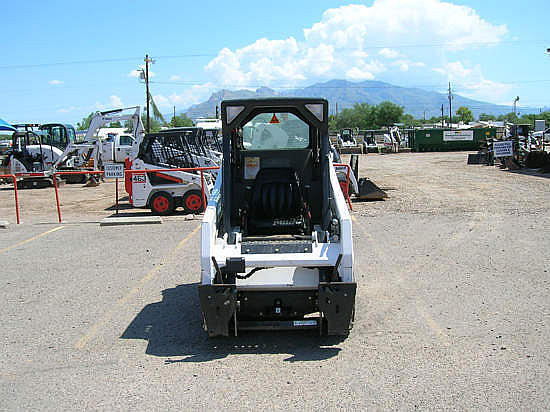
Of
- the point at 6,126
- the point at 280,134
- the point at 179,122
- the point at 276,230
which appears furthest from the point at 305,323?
the point at 179,122

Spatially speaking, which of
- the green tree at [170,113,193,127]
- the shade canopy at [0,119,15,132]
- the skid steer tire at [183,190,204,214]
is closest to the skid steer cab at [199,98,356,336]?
the skid steer tire at [183,190,204,214]

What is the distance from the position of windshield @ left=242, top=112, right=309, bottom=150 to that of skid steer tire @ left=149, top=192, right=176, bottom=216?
318 inches

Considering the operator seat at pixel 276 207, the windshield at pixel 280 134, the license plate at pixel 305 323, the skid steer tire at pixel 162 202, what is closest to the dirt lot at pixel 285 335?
the license plate at pixel 305 323

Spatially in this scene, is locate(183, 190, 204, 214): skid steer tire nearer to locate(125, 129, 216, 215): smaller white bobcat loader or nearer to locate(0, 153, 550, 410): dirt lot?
locate(125, 129, 216, 215): smaller white bobcat loader

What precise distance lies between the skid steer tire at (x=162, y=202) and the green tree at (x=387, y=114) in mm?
99751

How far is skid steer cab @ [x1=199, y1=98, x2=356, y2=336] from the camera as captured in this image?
5.36 meters

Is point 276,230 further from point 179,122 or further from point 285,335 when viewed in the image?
point 179,122

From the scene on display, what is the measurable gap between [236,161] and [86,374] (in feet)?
11.1

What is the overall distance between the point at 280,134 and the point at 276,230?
1479mm

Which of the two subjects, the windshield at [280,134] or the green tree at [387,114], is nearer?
the windshield at [280,134]

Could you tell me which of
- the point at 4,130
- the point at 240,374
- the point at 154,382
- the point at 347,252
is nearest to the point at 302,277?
the point at 347,252

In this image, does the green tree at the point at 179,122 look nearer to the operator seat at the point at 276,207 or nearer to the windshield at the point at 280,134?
the windshield at the point at 280,134

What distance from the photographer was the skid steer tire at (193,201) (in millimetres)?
15195

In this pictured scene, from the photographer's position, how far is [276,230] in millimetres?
6766
